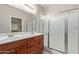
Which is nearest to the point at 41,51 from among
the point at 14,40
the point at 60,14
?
the point at 14,40

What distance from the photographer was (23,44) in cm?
101

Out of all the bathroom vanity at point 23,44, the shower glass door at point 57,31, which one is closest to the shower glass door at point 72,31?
the shower glass door at point 57,31

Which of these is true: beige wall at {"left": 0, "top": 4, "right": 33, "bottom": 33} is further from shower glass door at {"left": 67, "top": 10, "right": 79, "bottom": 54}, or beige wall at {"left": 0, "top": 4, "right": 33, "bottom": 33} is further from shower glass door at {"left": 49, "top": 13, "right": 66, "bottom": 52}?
shower glass door at {"left": 67, "top": 10, "right": 79, "bottom": 54}

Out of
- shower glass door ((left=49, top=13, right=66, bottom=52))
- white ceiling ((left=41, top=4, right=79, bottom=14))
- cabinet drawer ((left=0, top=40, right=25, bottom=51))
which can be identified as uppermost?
white ceiling ((left=41, top=4, right=79, bottom=14))

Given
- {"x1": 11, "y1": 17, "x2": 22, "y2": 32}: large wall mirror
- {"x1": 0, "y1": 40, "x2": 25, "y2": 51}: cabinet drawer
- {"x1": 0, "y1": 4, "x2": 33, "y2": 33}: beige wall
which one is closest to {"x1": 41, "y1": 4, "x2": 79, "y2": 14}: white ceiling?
{"x1": 0, "y1": 4, "x2": 33, "y2": 33}: beige wall

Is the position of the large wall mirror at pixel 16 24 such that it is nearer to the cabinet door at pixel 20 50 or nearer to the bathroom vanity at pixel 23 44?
the bathroom vanity at pixel 23 44

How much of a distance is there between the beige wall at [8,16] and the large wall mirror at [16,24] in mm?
31

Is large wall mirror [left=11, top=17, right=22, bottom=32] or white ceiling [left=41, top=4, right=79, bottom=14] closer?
white ceiling [left=41, top=4, right=79, bottom=14]

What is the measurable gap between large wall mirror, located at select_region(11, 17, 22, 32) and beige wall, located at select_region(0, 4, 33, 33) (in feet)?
0.10

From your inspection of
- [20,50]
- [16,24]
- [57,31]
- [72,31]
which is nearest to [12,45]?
[20,50]

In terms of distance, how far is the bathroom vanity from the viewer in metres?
0.94

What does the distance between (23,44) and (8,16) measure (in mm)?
331

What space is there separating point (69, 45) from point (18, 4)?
2.15 ft
